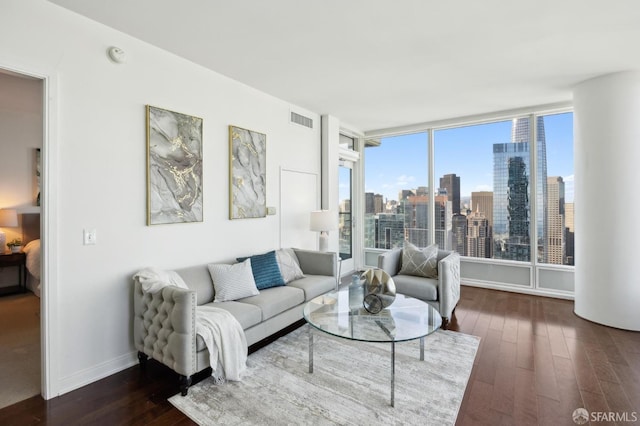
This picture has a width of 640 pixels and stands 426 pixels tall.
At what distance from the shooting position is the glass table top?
2.30 metres

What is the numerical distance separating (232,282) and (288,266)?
888mm

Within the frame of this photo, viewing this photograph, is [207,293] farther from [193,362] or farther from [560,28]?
[560,28]

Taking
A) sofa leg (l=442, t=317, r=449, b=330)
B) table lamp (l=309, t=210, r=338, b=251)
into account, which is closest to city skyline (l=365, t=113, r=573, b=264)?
table lamp (l=309, t=210, r=338, b=251)

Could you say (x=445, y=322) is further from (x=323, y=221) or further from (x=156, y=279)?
(x=156, y=279)

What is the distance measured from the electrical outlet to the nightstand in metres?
3.32

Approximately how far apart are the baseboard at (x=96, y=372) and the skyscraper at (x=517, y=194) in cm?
508

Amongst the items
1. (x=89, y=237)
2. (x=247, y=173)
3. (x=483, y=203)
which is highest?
(x=247, y=173)

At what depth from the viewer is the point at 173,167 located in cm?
299

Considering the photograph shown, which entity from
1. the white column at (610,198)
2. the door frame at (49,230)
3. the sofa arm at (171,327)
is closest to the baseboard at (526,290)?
the white column at (610,198)

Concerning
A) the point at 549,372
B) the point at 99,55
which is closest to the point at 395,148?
the point at 549,372

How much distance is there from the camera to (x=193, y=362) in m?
2.25

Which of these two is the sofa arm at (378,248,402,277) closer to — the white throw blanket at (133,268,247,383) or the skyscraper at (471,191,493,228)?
the skyscraper at (471,191,493,228)

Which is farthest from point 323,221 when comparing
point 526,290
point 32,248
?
point 32,248

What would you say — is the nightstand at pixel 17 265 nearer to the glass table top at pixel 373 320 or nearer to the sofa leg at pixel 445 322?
the glass table top at pixel 373 320
